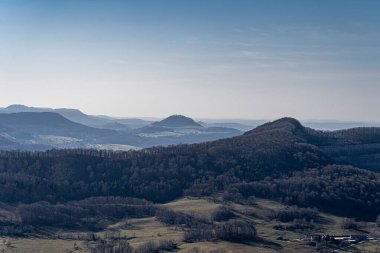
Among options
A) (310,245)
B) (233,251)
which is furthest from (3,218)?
(310,245)

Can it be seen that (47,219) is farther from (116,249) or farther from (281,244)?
(281,244)

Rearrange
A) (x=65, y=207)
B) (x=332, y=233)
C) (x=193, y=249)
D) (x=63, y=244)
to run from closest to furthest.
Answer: (x=193, y=249), (x=63, y=244), (x=332, y=233), (x=65, y=207)

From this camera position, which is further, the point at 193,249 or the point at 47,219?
the point at 47,219

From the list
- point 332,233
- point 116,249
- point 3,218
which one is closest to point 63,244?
point 116,249

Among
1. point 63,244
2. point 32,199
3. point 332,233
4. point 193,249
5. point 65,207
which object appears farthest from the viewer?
point 32,199

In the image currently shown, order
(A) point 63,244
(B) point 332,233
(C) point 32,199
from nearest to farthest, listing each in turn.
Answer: (A) point 63,244
(B) point 332,233
(C) point 32,199

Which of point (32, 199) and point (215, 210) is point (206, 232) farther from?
point (32, 199)
